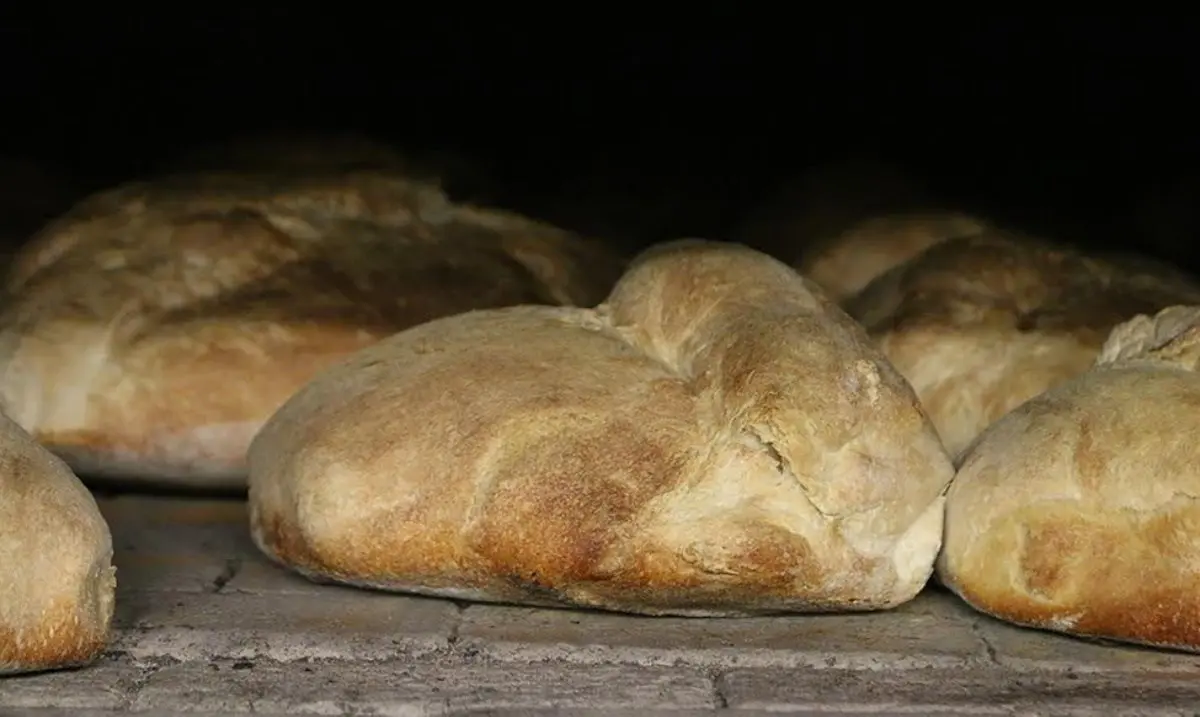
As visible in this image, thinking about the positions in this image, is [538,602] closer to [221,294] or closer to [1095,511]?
[1095,511]

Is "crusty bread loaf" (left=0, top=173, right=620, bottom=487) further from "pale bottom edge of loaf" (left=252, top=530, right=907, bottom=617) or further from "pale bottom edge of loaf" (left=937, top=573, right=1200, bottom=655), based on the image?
→ "pale bottom edge of loaf" (left=937, top=573, right=1200, bottom=655)

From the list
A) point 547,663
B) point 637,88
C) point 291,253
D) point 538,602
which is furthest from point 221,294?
point 637,88

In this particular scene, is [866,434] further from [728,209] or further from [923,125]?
[923,125]

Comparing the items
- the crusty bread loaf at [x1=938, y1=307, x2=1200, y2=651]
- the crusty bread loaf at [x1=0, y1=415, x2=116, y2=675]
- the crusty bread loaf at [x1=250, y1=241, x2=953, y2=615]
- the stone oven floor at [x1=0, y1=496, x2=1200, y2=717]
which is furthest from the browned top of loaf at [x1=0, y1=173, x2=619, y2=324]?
the crusty bread loaf at [x1=938, y1=307, x2=1200, y2=651]

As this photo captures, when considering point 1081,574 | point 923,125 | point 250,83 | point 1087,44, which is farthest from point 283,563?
point 1087,44

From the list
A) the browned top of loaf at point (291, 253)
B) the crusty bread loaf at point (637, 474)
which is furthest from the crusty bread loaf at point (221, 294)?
the crusty bread loaf at point (637, 474)

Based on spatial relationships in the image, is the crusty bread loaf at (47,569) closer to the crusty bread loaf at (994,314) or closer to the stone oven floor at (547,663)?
the stone oven floor at (547,663)
